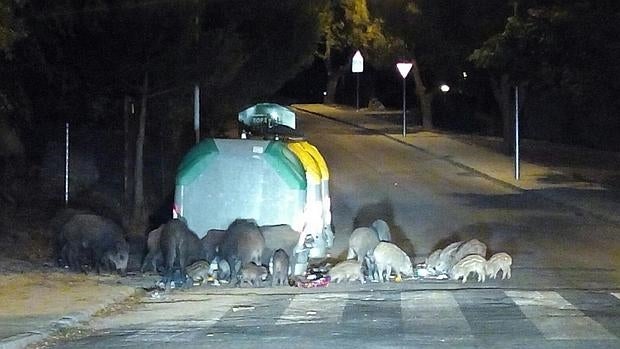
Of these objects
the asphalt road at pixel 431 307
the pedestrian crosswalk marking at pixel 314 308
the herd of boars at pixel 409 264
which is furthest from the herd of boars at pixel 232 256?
the pedestrian crosswalk marking at pixel 314 308

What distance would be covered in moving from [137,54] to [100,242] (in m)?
6.58

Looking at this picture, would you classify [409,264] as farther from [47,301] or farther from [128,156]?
[128,156]

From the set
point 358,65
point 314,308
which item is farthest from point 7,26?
point 358,65

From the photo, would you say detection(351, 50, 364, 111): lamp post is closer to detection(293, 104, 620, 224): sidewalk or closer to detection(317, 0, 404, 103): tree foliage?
detection(317, 0, 404, 103): tree foliage

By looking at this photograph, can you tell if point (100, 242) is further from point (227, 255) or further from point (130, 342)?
point (130, 342)

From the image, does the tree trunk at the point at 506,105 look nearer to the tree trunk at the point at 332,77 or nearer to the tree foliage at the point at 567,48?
the tree foliage at the point at 567,48

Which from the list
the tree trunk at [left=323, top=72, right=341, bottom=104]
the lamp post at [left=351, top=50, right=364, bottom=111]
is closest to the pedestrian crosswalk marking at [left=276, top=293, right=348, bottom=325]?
the lamp post at [left=351, top=50, right=364, bottom=111]

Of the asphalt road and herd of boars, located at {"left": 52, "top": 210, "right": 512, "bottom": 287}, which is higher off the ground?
herd of boars, located at {"left": 52, "top": 210, "right": 512, "bottom": 287}

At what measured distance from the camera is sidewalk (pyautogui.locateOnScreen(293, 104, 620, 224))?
1259 inches

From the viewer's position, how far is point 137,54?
24.2 meters

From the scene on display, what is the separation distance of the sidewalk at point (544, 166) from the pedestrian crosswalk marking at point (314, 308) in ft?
42.7

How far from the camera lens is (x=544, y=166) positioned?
4197cm

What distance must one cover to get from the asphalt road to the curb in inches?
8.5

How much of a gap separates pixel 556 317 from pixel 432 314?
1374 millimetres
